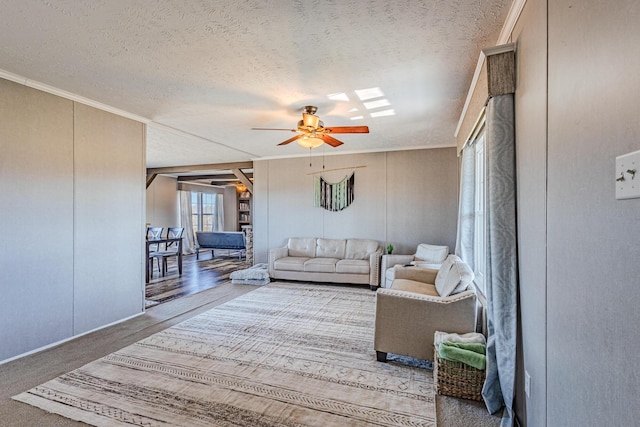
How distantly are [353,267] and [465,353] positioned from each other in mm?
3345

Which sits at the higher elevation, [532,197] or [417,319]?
[532,197]

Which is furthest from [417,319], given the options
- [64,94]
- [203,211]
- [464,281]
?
[203,211]

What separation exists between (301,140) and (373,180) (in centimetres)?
285

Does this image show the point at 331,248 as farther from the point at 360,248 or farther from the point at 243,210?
the point at 243,210

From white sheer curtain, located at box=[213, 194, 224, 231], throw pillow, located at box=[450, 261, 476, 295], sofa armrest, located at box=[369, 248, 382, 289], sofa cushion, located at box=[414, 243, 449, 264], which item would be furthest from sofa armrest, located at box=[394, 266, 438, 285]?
white sheer curtain, located at box=[213, 194, 224, 231]

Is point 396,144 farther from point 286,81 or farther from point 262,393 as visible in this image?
point 262,393

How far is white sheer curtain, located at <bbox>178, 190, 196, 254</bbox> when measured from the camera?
10266 mm

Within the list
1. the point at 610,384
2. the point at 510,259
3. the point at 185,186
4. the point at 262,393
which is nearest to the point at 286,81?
the point at 510,259

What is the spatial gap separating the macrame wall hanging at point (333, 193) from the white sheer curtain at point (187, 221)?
18.6 feet

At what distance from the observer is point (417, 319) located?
8.71 ft

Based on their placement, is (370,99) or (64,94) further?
(370,99)

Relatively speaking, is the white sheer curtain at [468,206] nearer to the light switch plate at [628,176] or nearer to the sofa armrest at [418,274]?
the sofa armrest at [418,274]

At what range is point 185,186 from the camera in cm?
1048

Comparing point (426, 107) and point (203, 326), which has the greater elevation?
point (426, 107)
